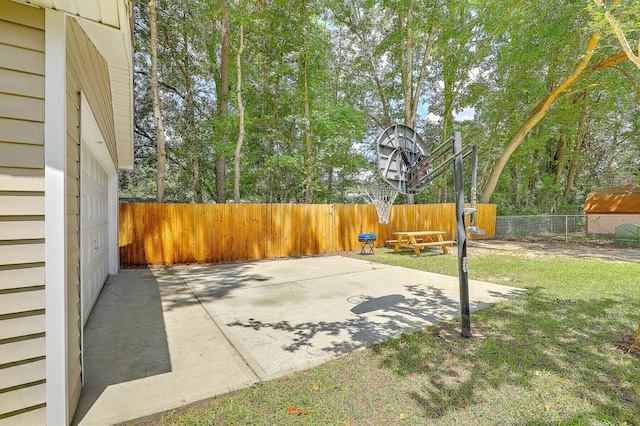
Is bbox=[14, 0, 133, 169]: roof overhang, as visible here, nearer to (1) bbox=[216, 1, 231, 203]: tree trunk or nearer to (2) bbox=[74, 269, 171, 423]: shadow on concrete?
(2) bbox=[74, 269, 171, 423]: shadow on concrete

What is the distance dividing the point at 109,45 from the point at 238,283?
13.9 feet

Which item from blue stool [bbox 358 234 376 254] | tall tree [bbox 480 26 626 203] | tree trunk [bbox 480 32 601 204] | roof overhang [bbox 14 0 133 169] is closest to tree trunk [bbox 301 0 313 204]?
blue stool [bbox 358 234 376 254]

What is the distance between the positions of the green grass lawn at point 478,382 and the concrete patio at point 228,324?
0.82 ft

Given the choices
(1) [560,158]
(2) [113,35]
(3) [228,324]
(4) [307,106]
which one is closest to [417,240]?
(4) [307,106]

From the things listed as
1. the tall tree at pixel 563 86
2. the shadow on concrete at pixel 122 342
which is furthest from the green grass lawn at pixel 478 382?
the tall tree at pixel 563 86

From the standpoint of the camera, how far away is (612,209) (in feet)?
43.3

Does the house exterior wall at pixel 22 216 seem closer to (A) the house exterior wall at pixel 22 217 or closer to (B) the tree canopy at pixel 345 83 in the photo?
(A) the house exterior wall at pixel 22 217

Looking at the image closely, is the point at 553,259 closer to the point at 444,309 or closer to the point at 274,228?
the point at 444,309

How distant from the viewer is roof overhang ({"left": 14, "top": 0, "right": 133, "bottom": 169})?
5.83 feet

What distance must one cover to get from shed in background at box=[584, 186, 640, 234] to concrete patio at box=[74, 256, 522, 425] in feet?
42.8

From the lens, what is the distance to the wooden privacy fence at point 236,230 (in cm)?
708

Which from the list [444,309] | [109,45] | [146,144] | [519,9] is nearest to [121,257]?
[109,45]

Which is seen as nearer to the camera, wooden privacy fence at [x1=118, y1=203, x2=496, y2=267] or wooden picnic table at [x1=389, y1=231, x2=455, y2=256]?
wooden privacy fence at [x1=118, y1=203, x2=496, y2=267]

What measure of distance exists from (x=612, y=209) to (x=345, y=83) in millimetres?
15108
